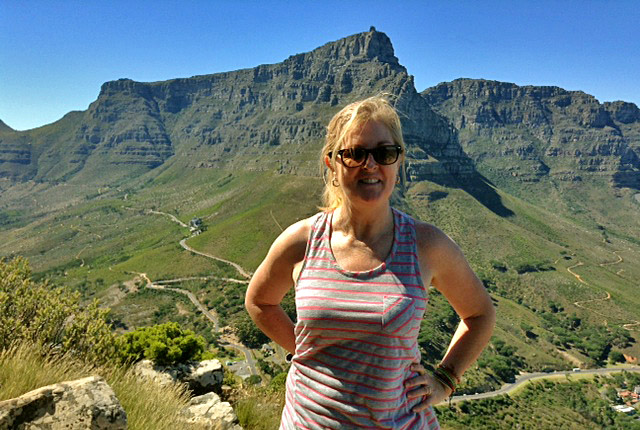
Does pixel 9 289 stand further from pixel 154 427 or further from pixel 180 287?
pixel 180 287

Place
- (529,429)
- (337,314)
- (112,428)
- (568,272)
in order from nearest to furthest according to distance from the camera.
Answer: (337,314)
(112,428)
(529,429)
(568,272)

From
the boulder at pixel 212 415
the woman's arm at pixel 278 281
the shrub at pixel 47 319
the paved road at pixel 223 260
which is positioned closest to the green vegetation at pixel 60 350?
the shrub at pixel 47 319

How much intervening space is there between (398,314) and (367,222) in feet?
2.36

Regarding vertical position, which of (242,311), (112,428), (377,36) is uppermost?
(377,36)

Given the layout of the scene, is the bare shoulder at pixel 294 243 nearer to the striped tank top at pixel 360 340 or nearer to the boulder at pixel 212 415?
the striped tank top at pixel 360 340

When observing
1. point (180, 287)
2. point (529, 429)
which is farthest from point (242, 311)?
point (529, 429)

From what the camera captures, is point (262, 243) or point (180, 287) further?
point (262, 243)

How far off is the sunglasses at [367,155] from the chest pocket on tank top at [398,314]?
3.16ft

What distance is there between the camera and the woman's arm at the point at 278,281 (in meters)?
2.90

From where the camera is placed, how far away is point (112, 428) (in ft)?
12.1

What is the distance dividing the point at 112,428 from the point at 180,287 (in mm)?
73292

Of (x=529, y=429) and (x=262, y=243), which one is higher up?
(x=262, y=243)

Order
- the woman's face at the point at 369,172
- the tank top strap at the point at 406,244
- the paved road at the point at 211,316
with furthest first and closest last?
the paved road at the point at 211,316 < the woman's face at the point at 369,172 < the tank top strap at the point at 406,244

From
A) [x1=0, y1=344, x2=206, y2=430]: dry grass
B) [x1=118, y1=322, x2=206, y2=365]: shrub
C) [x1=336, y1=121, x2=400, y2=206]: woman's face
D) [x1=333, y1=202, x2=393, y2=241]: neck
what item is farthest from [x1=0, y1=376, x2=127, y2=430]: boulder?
[x1=118, y1=322, x2=206, y2=365]: shrub
